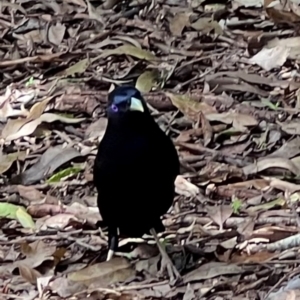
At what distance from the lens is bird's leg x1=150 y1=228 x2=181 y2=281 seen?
14.0 ft

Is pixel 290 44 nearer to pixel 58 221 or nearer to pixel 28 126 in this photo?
pixel 28 126

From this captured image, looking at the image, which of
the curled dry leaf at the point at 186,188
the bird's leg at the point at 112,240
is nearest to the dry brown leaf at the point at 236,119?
the curled dry leaf at the point at 186,188

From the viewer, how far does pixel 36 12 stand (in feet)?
25.2

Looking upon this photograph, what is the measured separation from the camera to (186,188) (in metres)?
5.07

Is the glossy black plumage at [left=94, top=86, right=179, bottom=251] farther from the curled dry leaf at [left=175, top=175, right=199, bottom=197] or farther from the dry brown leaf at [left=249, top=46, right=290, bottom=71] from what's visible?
the dry brown leaf at [left=249, top=46, right=290, bottom=71]

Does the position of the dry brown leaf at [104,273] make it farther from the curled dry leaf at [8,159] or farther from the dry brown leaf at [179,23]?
the dry brown leaf at [179,23]

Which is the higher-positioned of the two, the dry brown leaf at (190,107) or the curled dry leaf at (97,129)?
the dry brown leaf at (190,107)

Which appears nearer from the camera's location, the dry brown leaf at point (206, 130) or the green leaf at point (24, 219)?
the green leaf at point (24, 219)

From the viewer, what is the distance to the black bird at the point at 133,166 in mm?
4098

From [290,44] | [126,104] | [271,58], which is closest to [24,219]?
[126,104]

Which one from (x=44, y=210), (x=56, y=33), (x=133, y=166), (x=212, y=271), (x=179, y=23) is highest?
(x=133, y=166)

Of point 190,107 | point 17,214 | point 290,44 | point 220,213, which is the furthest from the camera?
point 290,44

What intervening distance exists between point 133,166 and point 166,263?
0.48 meters

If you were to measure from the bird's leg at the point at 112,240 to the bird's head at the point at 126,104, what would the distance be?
21.6 inches
